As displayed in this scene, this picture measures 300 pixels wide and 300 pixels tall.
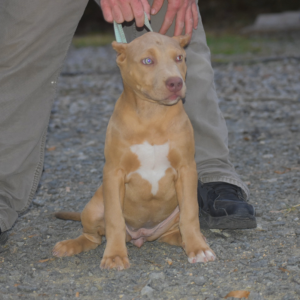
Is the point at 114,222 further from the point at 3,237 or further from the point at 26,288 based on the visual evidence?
the point at 3,237

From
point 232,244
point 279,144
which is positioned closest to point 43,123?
point 232,244

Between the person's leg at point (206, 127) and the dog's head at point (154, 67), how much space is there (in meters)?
0.54

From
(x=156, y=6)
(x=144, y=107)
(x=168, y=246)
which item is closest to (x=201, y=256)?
(x=168, y=246)

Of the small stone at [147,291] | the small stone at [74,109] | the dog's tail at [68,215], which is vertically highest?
the small stone at [147,291]

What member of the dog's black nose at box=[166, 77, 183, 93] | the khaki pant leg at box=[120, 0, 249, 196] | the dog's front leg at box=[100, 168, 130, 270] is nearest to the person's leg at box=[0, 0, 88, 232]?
the dog's front leg at box=[100, 168, 130, 270]

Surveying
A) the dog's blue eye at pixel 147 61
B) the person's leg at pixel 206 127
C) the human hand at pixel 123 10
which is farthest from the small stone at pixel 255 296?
the human hand at pixel 123 10

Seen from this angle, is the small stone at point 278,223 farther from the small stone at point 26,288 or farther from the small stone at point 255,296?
the small stone at point 26,288

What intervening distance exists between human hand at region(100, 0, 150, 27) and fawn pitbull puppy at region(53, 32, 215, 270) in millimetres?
163

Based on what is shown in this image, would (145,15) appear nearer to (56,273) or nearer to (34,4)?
(34,4)

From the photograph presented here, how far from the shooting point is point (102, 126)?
6391 millimetres

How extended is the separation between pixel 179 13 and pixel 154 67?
593 mm

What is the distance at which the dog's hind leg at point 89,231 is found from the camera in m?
2.93

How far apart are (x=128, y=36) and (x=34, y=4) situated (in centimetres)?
76

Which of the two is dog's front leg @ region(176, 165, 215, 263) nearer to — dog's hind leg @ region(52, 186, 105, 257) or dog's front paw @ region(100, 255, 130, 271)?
dog's front paw @ region(100, 255, 130, 271)
